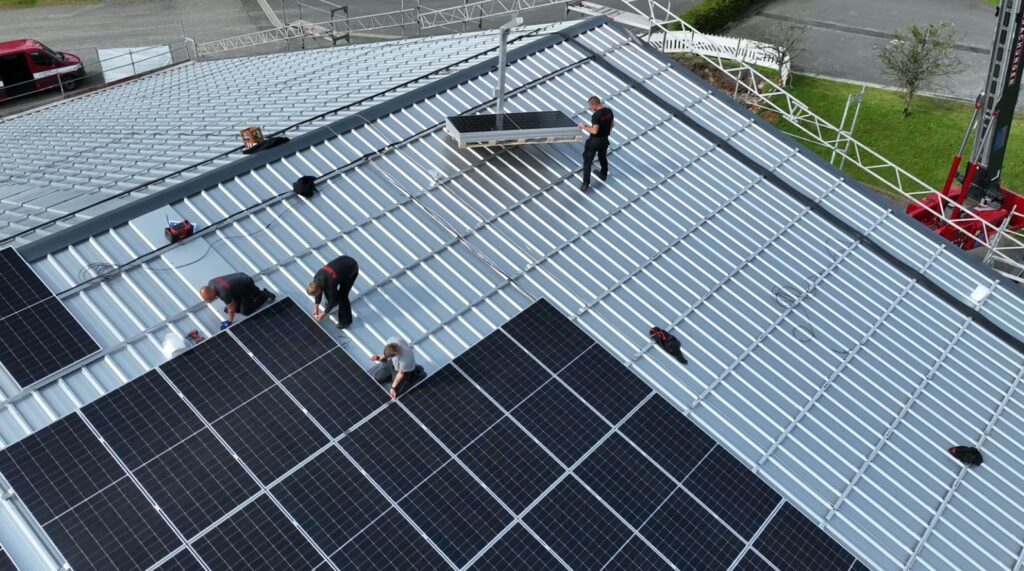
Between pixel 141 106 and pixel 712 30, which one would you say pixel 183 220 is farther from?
pixel 712 30

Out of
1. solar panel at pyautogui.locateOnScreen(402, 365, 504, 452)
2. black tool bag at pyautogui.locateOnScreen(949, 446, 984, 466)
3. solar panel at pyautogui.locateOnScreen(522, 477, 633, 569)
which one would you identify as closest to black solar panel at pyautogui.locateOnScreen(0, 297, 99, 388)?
solar panel at pyautogui.locateOnScreen(402, 365, 504, 452)

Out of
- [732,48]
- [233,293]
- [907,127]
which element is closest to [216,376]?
[233,293]

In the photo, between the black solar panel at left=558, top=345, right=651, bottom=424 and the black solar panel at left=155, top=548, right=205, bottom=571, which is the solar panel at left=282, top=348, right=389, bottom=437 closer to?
the black solar panel at left=155, top=548, right=205, bottom=571

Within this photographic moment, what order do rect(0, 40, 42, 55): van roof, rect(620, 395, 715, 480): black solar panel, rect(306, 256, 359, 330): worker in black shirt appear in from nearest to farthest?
rect(620, 395, 715, 480): black solar panel, rect(306, 256, 359, 330): worker in black shirt, rect(0, 40, 42, 55): van roof

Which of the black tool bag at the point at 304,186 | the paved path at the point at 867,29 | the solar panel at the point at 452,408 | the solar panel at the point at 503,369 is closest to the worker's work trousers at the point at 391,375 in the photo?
the solar panel at the point at 452,408

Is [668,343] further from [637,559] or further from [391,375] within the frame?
[391,375]

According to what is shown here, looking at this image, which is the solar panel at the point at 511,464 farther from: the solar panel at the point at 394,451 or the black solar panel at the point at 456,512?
the solar panel at the point at 394,451
